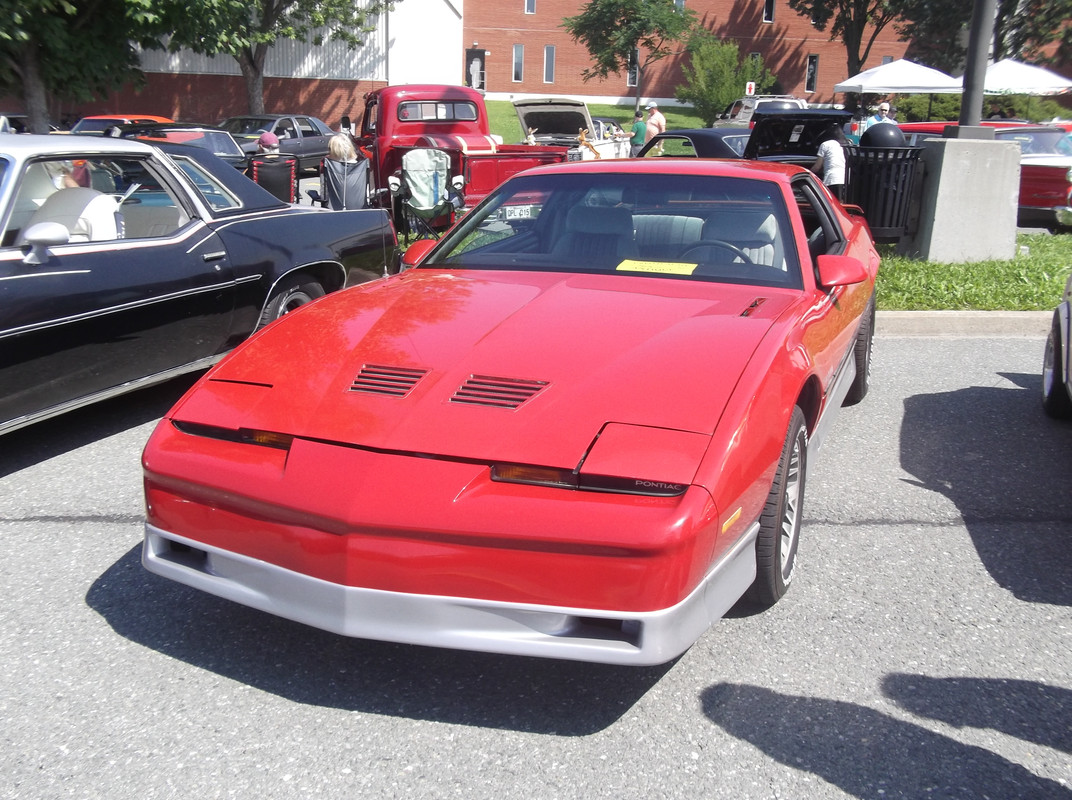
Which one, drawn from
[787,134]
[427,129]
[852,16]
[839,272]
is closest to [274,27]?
[427,129]

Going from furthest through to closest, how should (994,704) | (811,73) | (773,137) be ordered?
(811,73)
(773,137)
(994,704)

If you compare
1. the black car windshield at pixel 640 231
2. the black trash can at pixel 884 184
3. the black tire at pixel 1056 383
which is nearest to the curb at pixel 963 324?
the black trash can at pixel 884 184

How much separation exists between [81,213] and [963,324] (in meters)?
6.48

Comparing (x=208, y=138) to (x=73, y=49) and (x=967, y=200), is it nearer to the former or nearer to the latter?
(x=73, y=49)

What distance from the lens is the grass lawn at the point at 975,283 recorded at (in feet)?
26.8

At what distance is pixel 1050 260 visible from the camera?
9.52 meters

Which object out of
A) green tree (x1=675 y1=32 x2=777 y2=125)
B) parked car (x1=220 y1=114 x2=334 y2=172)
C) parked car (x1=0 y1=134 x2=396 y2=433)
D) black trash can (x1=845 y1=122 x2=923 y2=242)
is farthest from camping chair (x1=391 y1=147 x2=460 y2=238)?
green tree (x1=675 y1=32 x2=777 y2=125)

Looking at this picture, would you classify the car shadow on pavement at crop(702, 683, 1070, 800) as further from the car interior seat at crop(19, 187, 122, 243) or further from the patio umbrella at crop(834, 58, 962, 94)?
the patio umbrella at crop(834, 58, 962, 94)

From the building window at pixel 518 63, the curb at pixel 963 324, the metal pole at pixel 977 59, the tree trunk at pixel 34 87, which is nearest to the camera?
the curb at pixel 963 324

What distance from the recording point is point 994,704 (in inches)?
110

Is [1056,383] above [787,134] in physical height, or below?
below

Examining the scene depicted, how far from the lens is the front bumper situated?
243 cm

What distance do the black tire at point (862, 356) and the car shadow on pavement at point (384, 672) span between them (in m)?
2.96

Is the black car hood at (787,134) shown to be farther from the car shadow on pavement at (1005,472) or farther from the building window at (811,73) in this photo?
the building window at (811,73)
